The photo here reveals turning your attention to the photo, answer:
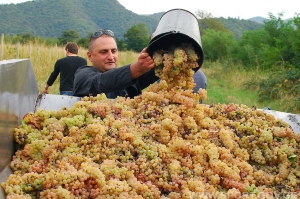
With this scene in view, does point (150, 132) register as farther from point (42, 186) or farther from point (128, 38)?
point (128, 38)

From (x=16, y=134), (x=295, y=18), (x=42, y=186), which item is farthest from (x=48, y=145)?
(x=295, y=18)

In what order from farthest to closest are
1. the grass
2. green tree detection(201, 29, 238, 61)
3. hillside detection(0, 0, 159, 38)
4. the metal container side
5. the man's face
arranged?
hillside detection(0, 0, 159, 38) → green tree detection(201, 29, 238, 61) → the grass → the man's face → the metal container side

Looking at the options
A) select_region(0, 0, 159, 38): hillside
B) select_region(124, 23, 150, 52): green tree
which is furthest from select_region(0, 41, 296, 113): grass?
select_region(0, 0, 159, 38): hillside

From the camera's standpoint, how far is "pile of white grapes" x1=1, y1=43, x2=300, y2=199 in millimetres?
1491

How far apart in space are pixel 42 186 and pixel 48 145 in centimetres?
31

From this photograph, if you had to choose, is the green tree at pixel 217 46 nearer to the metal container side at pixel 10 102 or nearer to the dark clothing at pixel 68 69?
the dark clothing at pixel 68 69

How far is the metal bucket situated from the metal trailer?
0.80 meters

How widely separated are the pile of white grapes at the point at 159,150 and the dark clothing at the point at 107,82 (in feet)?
0.99

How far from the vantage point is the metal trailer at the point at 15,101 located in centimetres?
165

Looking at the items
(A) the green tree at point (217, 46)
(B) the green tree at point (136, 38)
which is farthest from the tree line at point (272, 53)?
(B) the green tree at point (136, 38)

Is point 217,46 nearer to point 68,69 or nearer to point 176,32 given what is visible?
point 68,69

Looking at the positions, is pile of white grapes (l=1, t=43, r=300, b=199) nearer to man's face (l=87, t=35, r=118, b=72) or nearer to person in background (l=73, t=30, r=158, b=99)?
person in background (l=73, t=30, r=158, b=99)

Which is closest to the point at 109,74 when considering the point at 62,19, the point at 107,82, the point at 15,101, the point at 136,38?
the point at 107,82

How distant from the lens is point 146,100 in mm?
2137
